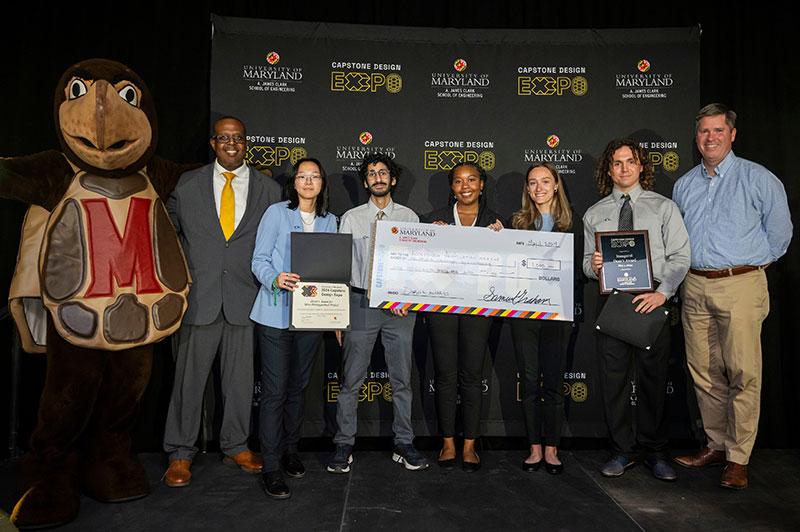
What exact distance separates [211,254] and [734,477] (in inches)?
119

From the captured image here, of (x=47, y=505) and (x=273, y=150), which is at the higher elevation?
(x=273, y=150)

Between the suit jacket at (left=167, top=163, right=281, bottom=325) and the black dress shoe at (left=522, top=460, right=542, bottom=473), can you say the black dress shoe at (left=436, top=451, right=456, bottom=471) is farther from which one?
the suit jacket at (left=167, top=163, right=281, bottom=325)

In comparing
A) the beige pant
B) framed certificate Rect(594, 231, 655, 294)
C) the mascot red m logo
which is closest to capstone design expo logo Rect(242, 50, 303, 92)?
the mascot red m logo

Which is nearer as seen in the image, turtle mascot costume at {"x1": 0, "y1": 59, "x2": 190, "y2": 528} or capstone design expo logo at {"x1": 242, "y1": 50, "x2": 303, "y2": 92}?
turtle mascot costume at {"x1": 0, "y1": 59, "x2": 190, "y2": 528}

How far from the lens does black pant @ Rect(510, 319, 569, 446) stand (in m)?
2.87

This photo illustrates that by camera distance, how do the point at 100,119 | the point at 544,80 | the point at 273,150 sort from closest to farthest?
the point at 100,119 → the point at 273,150 → the point at 544,80

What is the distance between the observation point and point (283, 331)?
2654mm

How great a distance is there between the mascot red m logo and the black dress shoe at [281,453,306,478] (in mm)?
1119

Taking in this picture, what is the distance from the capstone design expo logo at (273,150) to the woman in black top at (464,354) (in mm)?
1115

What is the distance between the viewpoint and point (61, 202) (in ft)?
7.98

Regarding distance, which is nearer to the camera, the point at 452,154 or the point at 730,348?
the point at 730,348

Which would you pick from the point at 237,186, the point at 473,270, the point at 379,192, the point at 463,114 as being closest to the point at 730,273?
the point at 473,270

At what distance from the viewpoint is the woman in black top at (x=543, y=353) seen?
287 centimetres

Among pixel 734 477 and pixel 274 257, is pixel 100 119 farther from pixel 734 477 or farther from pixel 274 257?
pixel 734 477
